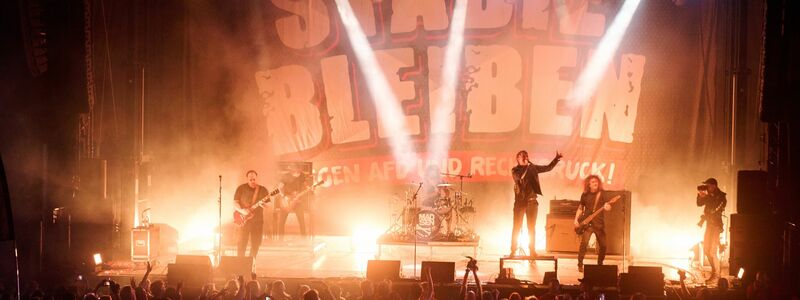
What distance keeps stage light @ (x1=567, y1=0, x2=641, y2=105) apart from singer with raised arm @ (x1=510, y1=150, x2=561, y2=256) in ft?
11.3

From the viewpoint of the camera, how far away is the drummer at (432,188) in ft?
56.4

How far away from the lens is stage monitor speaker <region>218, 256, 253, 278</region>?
13227 mm

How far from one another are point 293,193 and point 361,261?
71.8 inches

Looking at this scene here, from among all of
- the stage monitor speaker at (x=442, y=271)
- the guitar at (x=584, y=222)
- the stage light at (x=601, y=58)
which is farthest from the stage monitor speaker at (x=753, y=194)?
the stage monitor speaker at (x=442, y=271)

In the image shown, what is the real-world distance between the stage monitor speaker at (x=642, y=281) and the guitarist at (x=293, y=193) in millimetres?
6918

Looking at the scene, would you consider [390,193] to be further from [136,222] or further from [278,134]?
[136,222]

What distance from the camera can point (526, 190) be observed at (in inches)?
600

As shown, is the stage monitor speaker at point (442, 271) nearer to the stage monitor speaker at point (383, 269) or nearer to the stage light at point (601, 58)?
the stage monitor speaker at point (383, 269)

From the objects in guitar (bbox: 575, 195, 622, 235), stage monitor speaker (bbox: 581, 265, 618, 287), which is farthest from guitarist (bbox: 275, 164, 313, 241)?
stage monitor speaker (bbox: 581, 265, 618, 287)

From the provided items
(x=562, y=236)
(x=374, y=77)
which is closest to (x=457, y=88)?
(x=374, y=77)

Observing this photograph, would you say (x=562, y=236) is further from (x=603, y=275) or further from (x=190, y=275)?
(x=190, y=275)

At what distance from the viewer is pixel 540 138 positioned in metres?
18.5

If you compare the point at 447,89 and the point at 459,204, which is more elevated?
the point at 447,89

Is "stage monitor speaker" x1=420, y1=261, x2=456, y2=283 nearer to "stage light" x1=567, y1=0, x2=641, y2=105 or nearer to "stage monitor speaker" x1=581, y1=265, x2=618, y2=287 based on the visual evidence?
"stage monitor speaker" x1=581, y1=265, x2=618, y2=287
